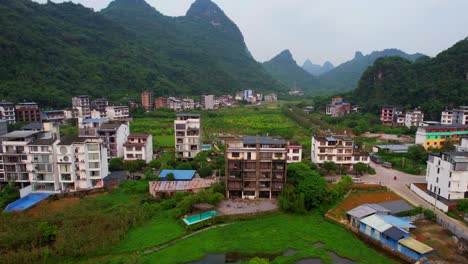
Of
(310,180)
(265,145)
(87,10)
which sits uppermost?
(87,10)

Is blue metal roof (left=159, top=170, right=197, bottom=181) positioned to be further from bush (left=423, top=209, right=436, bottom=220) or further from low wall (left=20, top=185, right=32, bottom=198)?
bush (left=423, top=209, right=436, bottom=220)

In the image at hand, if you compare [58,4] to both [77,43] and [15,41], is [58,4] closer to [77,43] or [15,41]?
[77,43]

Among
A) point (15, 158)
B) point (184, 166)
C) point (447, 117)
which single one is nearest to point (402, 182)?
point (184, 166)

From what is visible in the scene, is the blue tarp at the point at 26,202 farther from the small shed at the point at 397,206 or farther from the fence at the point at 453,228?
the fence at the point at 453,228

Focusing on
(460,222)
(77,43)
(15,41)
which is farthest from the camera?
(77,43)

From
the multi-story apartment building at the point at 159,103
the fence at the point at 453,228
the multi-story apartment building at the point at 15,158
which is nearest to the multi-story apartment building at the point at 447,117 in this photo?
the fence at the point at 453,228

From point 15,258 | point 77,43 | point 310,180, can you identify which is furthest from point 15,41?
point 310,180
